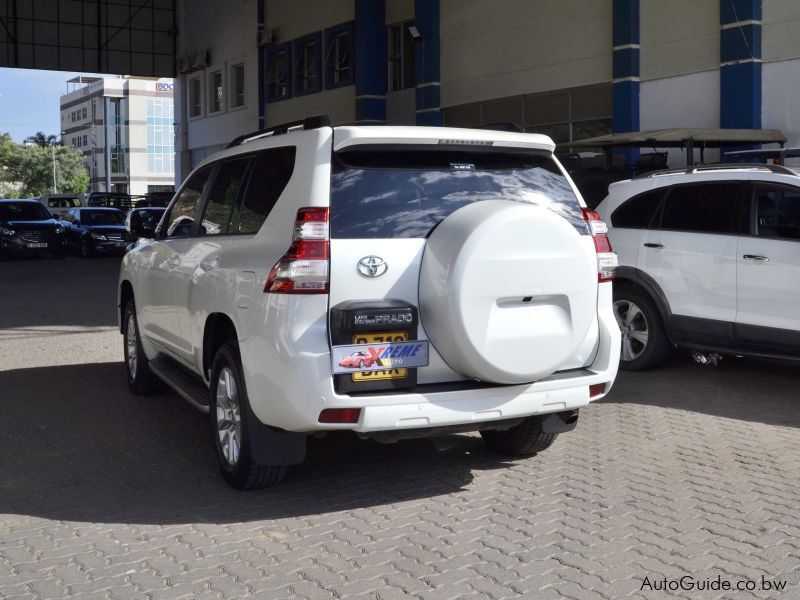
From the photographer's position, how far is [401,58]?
31.7m

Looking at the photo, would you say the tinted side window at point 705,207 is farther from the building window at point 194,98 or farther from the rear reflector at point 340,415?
the building window at point 194,98

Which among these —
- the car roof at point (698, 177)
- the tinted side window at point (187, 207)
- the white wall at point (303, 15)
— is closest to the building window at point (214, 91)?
the white wall at point (303, 15)

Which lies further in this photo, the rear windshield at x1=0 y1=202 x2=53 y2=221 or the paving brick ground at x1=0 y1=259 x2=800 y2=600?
the rear windshield at x1=0 y1=202 x2=53 y2=221

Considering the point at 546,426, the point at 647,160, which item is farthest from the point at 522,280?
the point at 647,160

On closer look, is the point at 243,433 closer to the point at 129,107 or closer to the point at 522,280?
the point at 522,280

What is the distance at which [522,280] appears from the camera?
5.04 metres

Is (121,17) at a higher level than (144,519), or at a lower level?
higher

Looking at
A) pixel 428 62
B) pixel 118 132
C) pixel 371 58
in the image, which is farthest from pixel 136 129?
pixel 428 62

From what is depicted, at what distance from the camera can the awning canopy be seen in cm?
1634

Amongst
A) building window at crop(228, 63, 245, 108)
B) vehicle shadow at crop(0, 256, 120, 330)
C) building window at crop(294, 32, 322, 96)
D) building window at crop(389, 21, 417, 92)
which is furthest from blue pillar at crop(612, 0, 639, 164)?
building window at crop(228, 63, 245, 108)

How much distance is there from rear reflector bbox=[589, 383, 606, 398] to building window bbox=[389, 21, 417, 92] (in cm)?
2591

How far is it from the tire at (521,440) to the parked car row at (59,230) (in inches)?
870

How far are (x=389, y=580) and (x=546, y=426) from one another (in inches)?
68.0

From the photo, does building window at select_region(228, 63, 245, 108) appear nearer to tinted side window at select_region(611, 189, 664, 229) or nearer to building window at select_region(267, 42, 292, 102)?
building window at select_region(267, 42, 292, 102)
